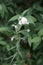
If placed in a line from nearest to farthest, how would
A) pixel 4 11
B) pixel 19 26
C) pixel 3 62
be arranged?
pixel 19 26 < pixel 4 11 < pixel 3 62

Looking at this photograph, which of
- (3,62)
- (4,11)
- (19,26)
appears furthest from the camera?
(3,62)

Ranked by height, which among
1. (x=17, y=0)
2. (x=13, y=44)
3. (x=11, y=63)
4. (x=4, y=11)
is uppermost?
(x=17, y=0)

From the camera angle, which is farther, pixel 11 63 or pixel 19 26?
pixel 11 63

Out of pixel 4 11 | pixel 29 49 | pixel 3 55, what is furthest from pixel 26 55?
pixel 4 11

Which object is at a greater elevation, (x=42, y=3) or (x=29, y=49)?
(x=42, y=3)

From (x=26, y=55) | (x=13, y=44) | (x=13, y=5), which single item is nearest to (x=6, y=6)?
(x=13, y=5)

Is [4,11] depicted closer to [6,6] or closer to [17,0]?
[6,6]

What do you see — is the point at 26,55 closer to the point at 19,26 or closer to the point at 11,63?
the point at 11,63

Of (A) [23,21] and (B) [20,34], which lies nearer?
(A) [23,21]
